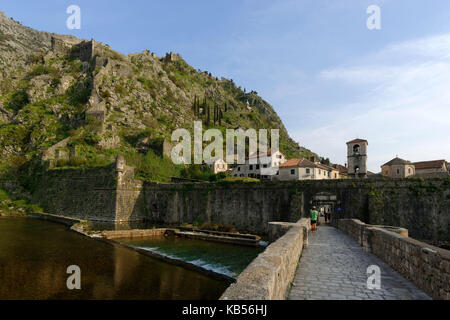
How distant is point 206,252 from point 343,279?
15.1 metres

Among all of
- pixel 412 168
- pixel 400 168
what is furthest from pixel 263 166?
pixel 412 168

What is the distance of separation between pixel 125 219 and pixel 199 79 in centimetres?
10189

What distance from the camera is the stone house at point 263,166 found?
207 feet

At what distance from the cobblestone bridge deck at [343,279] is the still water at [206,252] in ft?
22.0

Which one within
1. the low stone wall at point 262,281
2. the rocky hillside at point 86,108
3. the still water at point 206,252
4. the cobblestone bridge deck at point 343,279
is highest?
the rocky hillside at point 86,108

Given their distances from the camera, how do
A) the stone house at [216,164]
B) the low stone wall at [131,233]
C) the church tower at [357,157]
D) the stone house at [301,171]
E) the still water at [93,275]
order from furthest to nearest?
the stone house at [216,164] < the stone house at [301,171] < the church tower at [357,157] < the low stone wall at [131,233] < the still water at [93,275]

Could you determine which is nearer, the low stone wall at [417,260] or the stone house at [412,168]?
the low stone wall at [417,260]

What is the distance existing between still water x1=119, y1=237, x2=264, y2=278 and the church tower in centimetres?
3262

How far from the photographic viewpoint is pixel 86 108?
56.2 metres

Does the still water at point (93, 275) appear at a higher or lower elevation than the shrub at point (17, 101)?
lower

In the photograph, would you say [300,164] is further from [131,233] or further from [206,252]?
[206,252]

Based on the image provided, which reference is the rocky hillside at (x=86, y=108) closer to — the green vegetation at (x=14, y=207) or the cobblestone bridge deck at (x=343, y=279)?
the green vegetation at (x=14, y=207)

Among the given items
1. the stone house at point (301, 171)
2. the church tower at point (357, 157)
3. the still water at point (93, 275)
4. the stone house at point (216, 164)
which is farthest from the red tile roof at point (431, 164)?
the still water at point (93, 275)
